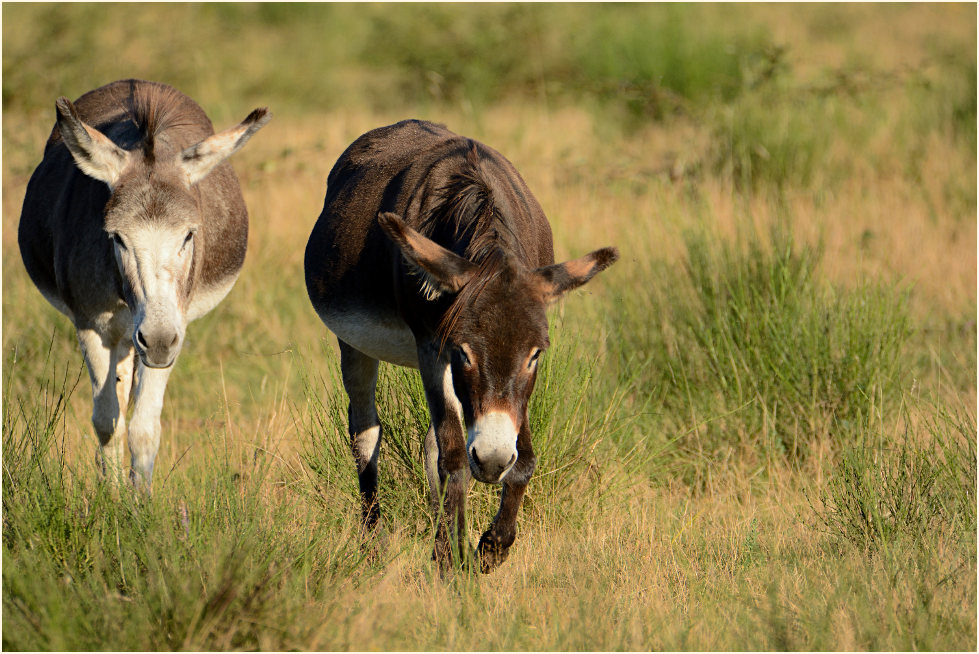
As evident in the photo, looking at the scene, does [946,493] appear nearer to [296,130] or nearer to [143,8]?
[296,130]

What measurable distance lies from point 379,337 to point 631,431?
5.22 ft

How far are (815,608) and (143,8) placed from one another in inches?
545

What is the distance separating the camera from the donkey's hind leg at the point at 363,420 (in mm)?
4617

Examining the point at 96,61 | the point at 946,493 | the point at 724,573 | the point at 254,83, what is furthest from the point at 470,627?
the point at 254,83

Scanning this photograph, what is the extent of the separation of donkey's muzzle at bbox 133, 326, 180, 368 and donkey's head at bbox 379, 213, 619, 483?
109 centimetres

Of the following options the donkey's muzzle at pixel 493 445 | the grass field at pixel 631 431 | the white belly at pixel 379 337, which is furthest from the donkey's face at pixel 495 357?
the white belly at pixel 379 337

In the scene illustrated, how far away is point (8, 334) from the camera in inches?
252

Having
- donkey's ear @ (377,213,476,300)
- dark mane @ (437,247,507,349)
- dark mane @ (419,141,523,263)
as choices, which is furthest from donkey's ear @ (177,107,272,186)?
dark mane @ (437,247,507,349)

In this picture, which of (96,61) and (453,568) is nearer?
(453,568)

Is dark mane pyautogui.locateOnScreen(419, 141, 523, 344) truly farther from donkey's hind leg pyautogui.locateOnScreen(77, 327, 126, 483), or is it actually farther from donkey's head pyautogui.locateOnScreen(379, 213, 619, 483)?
donkey's hind leg pyautogui.locateOnScreen(77, 327, 126, 483)

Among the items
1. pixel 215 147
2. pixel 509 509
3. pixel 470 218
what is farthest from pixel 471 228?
pixel 215 147

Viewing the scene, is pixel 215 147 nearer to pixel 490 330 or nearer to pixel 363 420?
pixel 363 420

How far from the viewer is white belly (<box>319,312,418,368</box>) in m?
4.15

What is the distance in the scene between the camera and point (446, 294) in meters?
3.54
